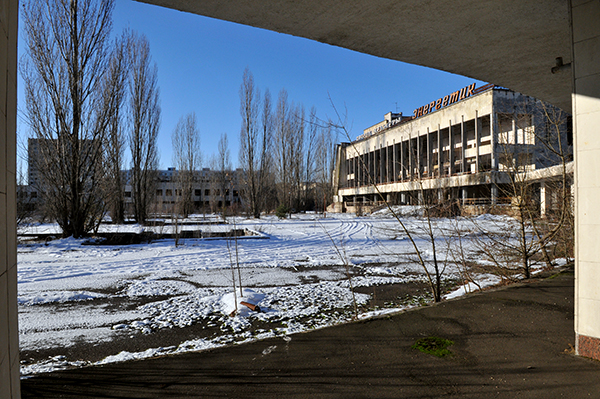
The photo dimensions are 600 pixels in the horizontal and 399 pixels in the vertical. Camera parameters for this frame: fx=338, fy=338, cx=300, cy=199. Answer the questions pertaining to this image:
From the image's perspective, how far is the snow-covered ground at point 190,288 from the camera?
189 inches

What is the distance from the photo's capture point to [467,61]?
408cm

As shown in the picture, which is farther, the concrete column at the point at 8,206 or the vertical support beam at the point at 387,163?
the vertical support beam at the point at 387,163

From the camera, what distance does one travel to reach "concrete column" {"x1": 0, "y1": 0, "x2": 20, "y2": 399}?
54.8 inches

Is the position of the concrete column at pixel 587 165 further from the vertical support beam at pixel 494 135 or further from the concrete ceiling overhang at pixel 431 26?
the vertical support beam at pixel 494 135

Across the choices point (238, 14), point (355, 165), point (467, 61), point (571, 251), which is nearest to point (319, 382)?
point (238, 14)

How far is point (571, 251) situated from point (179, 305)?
7.88 m

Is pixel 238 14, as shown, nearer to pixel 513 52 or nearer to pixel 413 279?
pixel 513 52

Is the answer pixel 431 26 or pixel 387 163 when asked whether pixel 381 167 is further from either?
pixel 431 26

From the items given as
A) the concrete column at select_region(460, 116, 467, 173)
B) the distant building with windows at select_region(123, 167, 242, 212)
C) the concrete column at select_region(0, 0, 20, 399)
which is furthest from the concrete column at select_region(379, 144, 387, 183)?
the concrete column at select_region(0, 0, 20, 399)

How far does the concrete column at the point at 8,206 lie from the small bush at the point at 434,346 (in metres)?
3.12

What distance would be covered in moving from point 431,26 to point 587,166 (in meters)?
1.83

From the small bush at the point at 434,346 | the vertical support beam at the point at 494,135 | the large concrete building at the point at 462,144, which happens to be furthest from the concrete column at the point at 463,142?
the small bush at the point at 434,346

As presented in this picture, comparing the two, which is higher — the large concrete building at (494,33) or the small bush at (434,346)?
the large concrete building at (494,33)

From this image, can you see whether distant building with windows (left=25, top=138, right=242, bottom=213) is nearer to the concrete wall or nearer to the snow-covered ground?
the snow-covered ground
